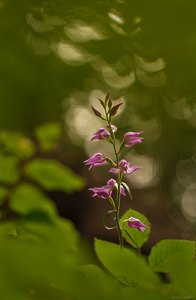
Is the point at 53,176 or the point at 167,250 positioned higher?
the point at 167,250

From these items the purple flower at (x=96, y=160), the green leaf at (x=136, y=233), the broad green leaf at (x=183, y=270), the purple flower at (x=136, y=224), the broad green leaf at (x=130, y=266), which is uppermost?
the broad green leaf at (x=183, y=270)

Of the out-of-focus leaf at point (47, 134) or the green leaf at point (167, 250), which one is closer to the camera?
the green leaf at point (167, 250)

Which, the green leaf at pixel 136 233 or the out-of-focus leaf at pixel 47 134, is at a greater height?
the green leaf at pixel 136 233

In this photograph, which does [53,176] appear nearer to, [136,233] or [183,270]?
[136,233]

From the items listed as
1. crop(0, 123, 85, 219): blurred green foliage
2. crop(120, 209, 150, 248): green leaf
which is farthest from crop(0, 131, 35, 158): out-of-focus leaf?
crop(120, 209, 150, 248): green leaf

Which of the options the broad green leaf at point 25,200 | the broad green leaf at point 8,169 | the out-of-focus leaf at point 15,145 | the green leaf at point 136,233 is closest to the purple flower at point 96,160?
the green leaf at point 136,233

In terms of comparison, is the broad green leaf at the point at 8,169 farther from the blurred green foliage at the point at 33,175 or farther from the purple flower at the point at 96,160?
the purple flower at the point at 96,160

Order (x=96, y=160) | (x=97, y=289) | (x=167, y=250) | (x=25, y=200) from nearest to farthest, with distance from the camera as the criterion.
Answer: (x=97, y=289)
(x=167, y=250)
(x=96, y=160)
(x=25, y=200)

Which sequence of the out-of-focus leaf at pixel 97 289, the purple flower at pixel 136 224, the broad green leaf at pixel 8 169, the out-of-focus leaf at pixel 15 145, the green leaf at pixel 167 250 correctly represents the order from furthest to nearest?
the out-of-focus leaf at pixel 15 145 → the broad green leaf at pixel 8 169 → the purple flower at pixel 136 224 → the green leaf at pixel 167 250 → the out-of-focus leaf at pixel 97 289

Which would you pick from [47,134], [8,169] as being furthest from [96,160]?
[47,134]
